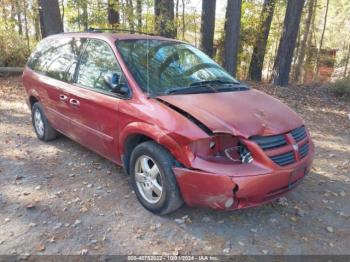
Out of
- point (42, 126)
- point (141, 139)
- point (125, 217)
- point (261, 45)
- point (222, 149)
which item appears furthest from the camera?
point (261, 45)

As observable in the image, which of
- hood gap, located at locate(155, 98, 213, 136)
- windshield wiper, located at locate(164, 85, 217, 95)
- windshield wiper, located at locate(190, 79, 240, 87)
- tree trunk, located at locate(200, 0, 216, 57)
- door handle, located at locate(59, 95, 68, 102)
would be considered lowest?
door handle, located at locate(59, 95, 68, 102)

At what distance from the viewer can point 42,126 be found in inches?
233

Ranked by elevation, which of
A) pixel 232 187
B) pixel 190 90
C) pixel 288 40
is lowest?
pixel 232 187

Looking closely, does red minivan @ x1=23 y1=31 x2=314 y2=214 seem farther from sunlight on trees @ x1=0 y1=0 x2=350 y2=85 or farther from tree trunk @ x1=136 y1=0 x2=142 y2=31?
tree trunk @ x1=136 y1=0 x2=142 y2=31

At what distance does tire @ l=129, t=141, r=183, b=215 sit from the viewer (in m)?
3.40

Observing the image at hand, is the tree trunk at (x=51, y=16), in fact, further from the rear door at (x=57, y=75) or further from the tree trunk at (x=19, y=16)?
the tree trunk at (x=19, y=16)

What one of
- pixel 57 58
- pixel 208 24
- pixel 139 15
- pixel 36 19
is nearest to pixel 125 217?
pixel 57 58

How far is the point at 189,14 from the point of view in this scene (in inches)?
634

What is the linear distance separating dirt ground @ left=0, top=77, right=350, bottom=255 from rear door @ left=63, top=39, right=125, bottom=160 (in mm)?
580

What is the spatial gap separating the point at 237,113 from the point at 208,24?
33.7ft

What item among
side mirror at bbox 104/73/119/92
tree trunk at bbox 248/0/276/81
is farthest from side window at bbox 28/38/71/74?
tree trunk at bbox 248/0/276/81

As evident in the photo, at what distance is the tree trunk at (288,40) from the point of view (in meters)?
10.9

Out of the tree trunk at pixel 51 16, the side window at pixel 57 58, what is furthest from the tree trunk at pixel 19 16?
the side window at pixel 57 58

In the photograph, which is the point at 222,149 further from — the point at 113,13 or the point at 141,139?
the point at 113,13
